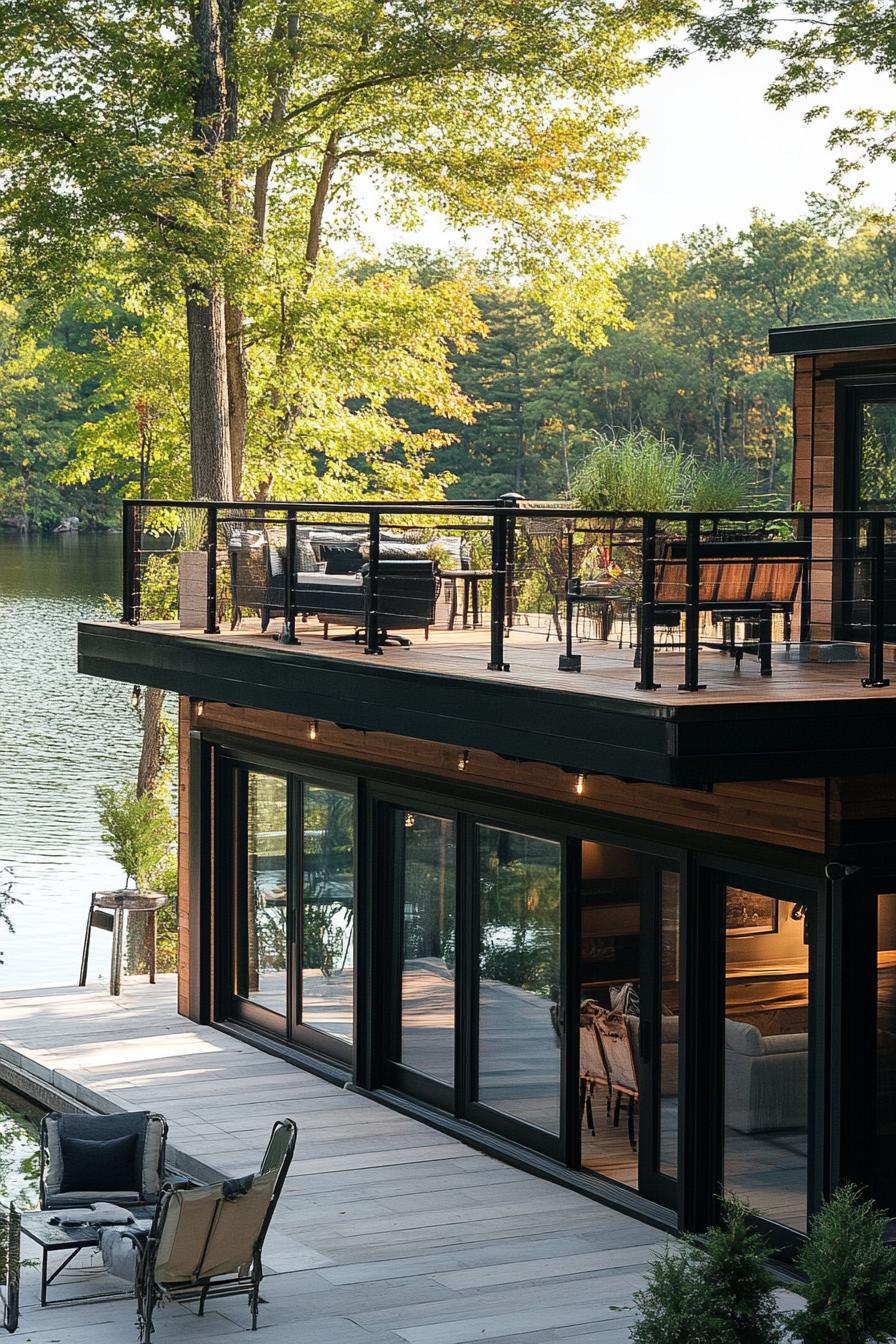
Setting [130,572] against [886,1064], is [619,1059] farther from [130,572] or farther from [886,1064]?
[130,572]

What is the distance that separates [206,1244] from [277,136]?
14.1m

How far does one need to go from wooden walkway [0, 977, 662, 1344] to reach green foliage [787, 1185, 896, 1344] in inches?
61.8

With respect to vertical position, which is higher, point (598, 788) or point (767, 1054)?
point (598, 788)

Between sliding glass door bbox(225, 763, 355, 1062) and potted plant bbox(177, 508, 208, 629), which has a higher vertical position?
potted plant bbox(177, 508, 208, 629)

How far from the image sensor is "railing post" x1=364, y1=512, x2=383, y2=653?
10859 millimetres

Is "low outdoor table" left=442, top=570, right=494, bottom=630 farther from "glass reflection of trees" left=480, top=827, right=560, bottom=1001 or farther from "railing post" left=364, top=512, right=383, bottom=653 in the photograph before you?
"glass reflection of trees" left=480, top=827, right=560, bottom=1001

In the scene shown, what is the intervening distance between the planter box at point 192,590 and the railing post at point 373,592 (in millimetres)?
2740

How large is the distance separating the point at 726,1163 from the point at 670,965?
3.54ft

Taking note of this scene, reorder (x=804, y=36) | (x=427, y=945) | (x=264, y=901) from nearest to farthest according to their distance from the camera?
(x=427, y=945)
(x=264, y=901)
(x=804, y=36)

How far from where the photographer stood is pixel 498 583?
952 cm

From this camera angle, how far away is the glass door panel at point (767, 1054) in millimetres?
8938

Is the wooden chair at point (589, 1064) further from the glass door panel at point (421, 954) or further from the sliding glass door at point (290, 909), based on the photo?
the sliding glass door at point (290, 909)

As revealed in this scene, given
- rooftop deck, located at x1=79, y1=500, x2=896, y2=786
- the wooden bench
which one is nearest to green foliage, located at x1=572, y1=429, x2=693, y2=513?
rooftop deck, located at x1=79, y1=500, x2=896, y2=786

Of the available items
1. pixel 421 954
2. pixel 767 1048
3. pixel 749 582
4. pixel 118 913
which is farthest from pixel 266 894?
pixel 767 1048
